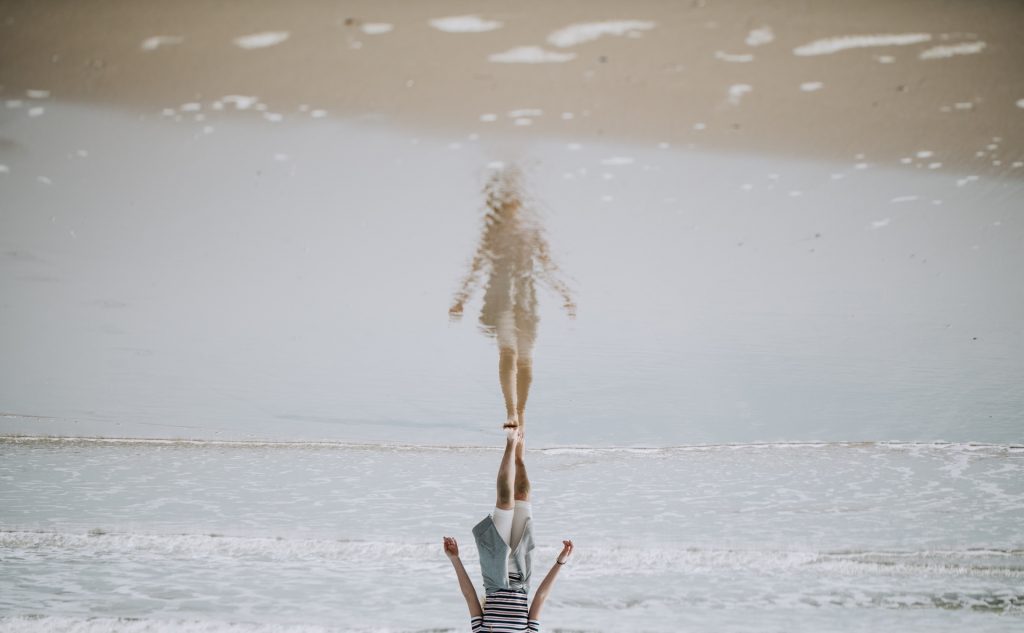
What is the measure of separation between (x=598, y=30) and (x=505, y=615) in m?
1.72

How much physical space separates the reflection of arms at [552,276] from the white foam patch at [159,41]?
4.77 feet

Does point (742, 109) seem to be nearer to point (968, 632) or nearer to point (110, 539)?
point (968, 632)

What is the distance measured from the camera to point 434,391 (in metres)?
5.03

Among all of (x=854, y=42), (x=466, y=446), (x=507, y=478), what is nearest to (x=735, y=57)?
(x=854, y=42)

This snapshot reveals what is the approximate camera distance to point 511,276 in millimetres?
3541

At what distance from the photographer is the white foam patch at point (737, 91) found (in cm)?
232

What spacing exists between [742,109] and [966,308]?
2.03 m

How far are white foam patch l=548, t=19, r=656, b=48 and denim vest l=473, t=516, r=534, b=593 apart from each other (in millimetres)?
1426

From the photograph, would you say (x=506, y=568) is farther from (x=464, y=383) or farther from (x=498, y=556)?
(x=464, y=383)

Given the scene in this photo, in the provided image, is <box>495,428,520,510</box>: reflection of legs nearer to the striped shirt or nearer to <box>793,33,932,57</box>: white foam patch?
the striped shirt

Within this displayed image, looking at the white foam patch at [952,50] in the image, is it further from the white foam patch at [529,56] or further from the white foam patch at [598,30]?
the white foam patch at [529,56]

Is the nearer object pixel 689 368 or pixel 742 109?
pixel 742 109

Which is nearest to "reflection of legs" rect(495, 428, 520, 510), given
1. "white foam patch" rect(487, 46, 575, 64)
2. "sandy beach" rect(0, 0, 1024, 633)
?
"sandy beach" rect(0, 0, 1024, 633)

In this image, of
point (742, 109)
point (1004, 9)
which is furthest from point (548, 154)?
point (1004, 9)
